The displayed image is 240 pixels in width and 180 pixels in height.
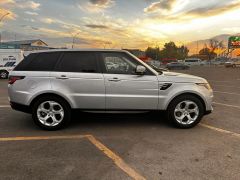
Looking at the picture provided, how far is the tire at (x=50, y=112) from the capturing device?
5828 mm

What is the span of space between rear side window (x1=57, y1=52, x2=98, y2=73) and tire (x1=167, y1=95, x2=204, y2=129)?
187 cm

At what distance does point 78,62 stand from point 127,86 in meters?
1.19

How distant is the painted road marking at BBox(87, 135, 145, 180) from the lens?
12.4 ft

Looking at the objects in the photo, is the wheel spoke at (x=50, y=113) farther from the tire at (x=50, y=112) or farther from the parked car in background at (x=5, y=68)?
the parked car in background at (x=5, y=68)

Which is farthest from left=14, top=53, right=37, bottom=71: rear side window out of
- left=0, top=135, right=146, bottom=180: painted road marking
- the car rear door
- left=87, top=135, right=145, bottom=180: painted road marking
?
left=87, top=135, right=145, bottom=180: painted road marking

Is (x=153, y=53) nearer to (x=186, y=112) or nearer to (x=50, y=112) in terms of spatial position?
(x=186, y=112)

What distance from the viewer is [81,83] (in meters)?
5.82

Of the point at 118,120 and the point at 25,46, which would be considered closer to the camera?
the point at 118,120

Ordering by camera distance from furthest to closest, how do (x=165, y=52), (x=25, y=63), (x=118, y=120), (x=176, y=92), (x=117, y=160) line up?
(x=165, y=52) < (x=118, y=120) < (x=25, y=63) < (x=176, y=92) < (x=117, y=160)

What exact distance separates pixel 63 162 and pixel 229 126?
157 inches

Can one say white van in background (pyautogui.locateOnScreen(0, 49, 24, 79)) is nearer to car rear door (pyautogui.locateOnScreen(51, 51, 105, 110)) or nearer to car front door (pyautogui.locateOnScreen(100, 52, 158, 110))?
car rear door (pyautogui.locateOnScreen(51, 51, 105, 110))

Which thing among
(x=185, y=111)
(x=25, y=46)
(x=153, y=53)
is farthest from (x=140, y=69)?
(x=153, y=53)

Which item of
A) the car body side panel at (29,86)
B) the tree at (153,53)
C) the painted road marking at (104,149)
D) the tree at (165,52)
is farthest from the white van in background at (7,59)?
the tree at (165,52)

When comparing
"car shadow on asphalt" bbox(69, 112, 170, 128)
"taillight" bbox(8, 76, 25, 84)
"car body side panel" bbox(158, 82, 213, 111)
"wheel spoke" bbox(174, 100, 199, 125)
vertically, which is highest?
"taillight" bbox(8, 76, 25, 84)
